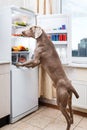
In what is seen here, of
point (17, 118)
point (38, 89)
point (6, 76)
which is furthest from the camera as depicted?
point (38, 89)

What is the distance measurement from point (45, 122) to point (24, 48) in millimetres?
1213

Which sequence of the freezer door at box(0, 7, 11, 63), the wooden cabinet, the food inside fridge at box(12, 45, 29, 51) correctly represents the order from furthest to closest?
the food inside fridge at box(12, 45, 29, 51), the freezer door at box(0, 7, 11, 63), the wooden cabinet

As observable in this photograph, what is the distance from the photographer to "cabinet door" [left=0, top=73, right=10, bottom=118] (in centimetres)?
255

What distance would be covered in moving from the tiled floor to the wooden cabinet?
0.82 feet

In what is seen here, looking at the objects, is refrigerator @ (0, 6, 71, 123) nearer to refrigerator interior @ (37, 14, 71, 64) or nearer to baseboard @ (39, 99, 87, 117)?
refrigerator interior @ (37, 14, 71, 64)

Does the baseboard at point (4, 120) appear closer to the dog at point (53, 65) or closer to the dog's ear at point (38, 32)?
the dog at point (53, 65)

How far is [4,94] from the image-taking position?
2.60 meters

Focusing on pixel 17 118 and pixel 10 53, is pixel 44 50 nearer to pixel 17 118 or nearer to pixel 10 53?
pixel 10 53

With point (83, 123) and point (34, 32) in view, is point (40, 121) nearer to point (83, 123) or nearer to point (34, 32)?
point (83, 123)

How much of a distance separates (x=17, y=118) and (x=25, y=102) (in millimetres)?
278

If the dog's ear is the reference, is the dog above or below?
below

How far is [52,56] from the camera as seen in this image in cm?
240

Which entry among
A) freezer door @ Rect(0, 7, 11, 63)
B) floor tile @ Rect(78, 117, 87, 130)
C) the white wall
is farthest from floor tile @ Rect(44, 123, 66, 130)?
the white wall

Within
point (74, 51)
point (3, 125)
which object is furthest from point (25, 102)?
point (74, 51)
